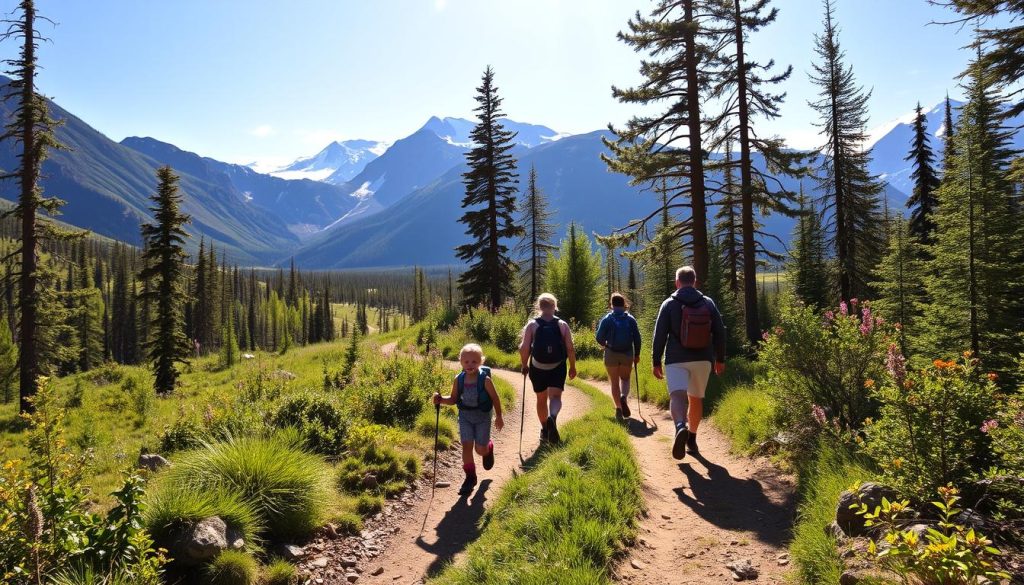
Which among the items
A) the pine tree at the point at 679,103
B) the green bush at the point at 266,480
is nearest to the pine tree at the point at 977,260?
the pine tree at the point at 679,103

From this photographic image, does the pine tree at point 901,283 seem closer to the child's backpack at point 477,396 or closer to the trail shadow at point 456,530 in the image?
the child's backpack at point 477,396

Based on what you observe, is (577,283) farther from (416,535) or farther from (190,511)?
(190,511)

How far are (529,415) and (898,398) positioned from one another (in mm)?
7464

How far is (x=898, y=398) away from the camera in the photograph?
3580mm

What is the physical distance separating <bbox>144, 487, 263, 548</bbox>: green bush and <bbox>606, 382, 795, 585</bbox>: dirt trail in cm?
359

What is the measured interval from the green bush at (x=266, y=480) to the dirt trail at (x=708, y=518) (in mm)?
3399

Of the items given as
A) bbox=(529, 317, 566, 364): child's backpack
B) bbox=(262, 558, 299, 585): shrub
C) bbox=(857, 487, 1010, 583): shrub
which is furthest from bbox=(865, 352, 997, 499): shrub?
bbox=(262, 558, 299, 585): shrub

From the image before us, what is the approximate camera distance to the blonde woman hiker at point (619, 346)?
8.69m

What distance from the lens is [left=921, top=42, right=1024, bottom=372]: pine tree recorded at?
462 inches

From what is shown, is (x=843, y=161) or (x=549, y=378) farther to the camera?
(x=843, y=161)

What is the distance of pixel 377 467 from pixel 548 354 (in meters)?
2.91

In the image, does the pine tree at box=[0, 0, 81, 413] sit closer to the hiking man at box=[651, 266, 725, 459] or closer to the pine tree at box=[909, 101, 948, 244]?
the hiking man at box=[651, 266, 725, 459]

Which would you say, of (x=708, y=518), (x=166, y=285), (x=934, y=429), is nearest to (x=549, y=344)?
(x=708, y=518)

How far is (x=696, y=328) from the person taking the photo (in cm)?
640
